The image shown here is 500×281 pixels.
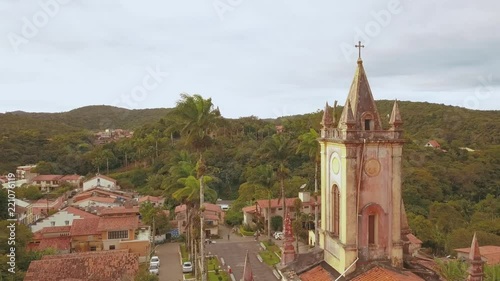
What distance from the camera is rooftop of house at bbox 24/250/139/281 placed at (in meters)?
25.5

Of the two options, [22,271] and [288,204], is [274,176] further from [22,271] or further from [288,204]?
[22,271]

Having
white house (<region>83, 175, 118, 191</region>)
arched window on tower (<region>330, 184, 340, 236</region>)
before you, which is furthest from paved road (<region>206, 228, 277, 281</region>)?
white house (<region>83, 175, 118, 191</region>)

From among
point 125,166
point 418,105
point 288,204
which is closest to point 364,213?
point 288,204

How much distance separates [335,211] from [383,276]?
2.70 metres

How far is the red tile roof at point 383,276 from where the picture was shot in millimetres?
12414

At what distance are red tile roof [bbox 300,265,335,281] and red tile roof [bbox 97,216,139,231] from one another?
2608 cm

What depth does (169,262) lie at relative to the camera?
35312mm

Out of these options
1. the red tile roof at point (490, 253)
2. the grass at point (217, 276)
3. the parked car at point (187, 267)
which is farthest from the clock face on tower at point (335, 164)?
the red tile roof at point (490, 253)

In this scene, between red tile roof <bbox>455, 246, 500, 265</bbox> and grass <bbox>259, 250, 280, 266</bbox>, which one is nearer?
red tile roof <bbox>455, 246, 500, 265</bbox>

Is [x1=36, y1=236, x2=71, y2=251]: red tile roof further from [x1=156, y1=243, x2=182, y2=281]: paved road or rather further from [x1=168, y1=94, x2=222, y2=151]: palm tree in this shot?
[x1=168, y1=94, x2=222, y2=151]: palm tree

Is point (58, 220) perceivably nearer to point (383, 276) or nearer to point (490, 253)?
point (383, 276)

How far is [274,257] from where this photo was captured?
113 ft

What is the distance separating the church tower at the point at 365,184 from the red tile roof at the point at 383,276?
0.38 metres

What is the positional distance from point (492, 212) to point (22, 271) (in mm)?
48822
